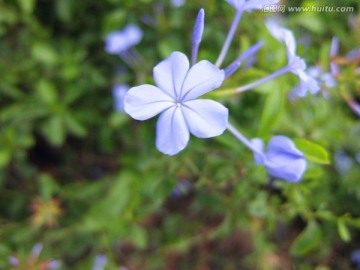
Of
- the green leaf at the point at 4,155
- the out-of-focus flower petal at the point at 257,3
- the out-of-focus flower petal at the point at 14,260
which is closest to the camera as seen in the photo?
the out-of-focus flower petal at the point at 257,3

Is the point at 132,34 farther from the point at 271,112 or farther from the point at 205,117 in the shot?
the point at 205,117

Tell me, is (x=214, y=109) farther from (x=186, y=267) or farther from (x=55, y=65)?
(x=186, y=267)

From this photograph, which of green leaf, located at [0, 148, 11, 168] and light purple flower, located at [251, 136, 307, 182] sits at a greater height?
green leaf, located at [0, 148, 11, 168]

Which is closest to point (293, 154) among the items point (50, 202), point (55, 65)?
point (50, 202)

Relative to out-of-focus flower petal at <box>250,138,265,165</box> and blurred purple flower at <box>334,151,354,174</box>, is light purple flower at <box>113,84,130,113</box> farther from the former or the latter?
blurred purple flower at <box>334,151,354,174</box>

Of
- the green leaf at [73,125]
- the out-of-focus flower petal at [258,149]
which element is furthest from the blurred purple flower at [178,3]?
the out-of-focus flower petal at [258,149]

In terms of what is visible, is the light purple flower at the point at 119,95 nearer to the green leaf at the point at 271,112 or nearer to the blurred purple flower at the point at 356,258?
the green leaf at the point at 271,112

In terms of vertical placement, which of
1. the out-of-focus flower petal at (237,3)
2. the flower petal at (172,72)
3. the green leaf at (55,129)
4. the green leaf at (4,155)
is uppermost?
the green leaf at (55,129)

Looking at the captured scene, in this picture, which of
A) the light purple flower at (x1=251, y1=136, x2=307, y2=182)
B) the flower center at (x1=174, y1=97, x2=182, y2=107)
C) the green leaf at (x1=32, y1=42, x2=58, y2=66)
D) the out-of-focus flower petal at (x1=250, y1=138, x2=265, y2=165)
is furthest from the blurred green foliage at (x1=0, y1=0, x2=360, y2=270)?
the flower center at (x1=174, y1=97, x2=182, y2=107)
